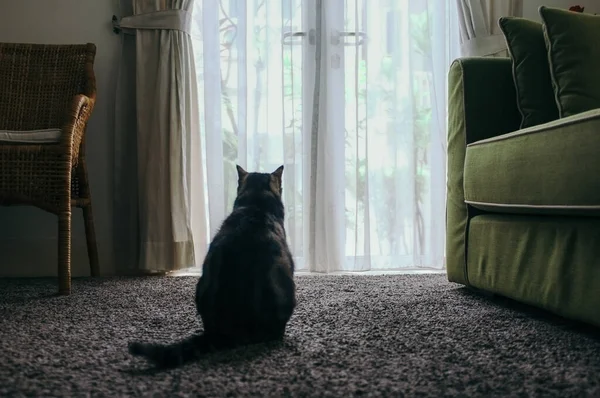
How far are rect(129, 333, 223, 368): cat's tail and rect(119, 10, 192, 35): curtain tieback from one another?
5.41ft

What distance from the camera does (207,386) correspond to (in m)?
0.88

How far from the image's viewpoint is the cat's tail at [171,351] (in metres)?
0.91

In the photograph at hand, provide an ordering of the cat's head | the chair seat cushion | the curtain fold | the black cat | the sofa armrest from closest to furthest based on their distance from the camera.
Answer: the black cat
the cat's head
the sofa armrest
the chair seat cushion
the curtain fold

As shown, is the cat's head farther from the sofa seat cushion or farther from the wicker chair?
the wicker chair

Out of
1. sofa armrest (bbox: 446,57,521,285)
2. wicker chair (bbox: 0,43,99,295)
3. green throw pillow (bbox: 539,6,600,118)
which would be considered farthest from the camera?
wicker chair (bbox: 0,43,99,295)

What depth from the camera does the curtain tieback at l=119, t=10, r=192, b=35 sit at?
93.1 inches

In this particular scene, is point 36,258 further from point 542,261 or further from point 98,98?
point 542,261

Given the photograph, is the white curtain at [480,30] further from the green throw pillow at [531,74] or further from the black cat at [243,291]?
the black cat at [243,291]

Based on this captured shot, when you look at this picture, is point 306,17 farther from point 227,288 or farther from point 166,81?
point 227,288

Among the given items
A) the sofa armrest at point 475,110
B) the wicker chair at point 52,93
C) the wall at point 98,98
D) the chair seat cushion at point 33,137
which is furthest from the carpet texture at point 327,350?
the wall at point 98,98

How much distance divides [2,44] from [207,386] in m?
1.97

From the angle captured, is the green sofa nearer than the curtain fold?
Yes

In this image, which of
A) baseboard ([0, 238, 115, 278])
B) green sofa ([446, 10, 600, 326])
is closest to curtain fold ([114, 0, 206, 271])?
baseboard ([0, 238, 115, 278])

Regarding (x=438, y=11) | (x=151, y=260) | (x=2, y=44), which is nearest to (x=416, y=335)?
(x=151, y=260)
